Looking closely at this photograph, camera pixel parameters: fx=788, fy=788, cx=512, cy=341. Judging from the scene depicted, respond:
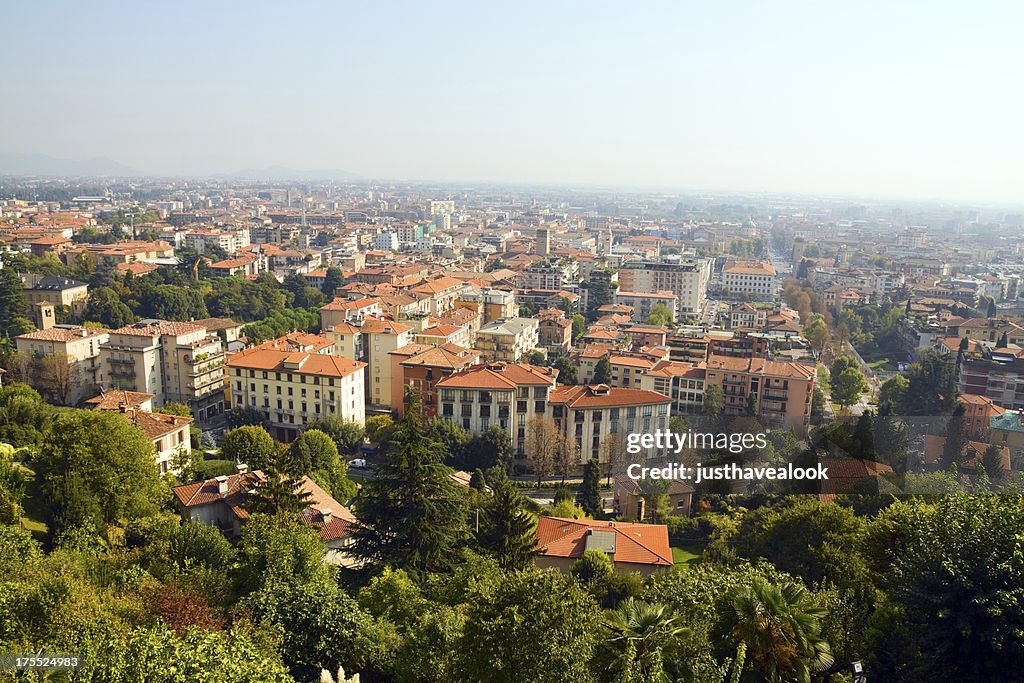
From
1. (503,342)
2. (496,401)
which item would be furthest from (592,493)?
(503,342)

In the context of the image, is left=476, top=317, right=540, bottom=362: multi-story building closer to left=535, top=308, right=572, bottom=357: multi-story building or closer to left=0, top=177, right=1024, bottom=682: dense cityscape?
left=0, top=177, right=1024, bottom=682: dense cityscape

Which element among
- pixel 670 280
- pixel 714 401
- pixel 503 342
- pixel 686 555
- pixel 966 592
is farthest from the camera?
pixel 670 280

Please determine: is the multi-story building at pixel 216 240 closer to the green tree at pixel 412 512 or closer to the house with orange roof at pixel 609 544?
the house with orange roof at pixel 609 544

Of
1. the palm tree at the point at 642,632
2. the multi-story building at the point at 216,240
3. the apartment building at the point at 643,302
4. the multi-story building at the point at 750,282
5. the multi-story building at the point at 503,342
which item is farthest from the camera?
the multi-story building at the point at 750,282

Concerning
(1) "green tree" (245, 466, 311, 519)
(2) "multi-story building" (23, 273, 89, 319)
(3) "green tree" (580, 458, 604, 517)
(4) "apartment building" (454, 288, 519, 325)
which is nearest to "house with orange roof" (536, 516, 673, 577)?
(3) "green tree" (580, 458, 604, 517)

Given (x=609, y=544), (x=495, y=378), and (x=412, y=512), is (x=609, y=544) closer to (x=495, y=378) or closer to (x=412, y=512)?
(x=412, y=512)

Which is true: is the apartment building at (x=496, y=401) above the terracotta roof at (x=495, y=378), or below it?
below

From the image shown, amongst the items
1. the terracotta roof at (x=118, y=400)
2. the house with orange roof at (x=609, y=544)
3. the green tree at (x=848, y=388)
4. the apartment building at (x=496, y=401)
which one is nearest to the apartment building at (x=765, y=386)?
the green tree at (x=848, y=388)
